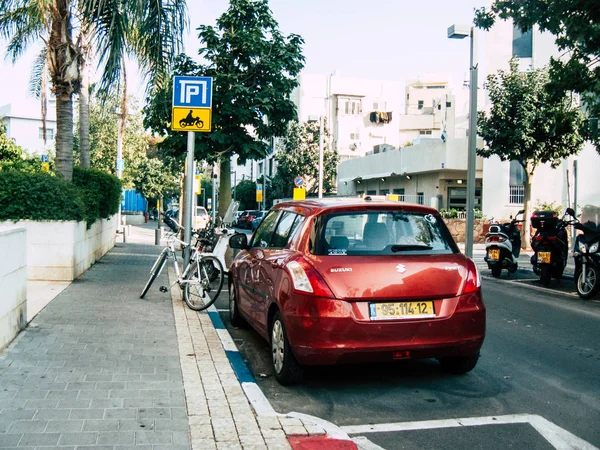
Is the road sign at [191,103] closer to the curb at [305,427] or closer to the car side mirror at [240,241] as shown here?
the car side mirror at [240,241]

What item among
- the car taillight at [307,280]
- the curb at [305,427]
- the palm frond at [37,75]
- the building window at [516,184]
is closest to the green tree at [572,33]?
the car taillight at [307,280]

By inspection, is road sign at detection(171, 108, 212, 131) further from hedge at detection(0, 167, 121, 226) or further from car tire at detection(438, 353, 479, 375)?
car tire at detection(438, 353, 479, 375)

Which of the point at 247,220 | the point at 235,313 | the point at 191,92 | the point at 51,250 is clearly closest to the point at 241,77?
the point at 191,92

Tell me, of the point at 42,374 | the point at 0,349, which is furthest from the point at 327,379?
the point at 0,349

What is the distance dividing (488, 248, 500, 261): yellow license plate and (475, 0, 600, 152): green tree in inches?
126

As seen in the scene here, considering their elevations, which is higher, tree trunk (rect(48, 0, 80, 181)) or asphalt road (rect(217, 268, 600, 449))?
tree trunk (rect(48, 0, 80, 181))

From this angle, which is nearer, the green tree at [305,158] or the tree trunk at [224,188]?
the tree trunk at [224,188]

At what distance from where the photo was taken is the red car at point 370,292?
17.3 feet

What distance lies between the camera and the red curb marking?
4.18 metres

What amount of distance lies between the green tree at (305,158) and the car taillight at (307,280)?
3843 centimetres

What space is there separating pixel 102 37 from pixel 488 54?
72.1 feet

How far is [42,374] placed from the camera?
218 inches

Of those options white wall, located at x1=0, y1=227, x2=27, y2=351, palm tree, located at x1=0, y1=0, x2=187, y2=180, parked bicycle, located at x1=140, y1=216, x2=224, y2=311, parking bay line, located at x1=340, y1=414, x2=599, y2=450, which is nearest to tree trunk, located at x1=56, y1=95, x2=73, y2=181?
palm tree, located at x1=0, y1=0, x2=187, y2=180

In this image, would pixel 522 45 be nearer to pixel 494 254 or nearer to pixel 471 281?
pixel 494 254
